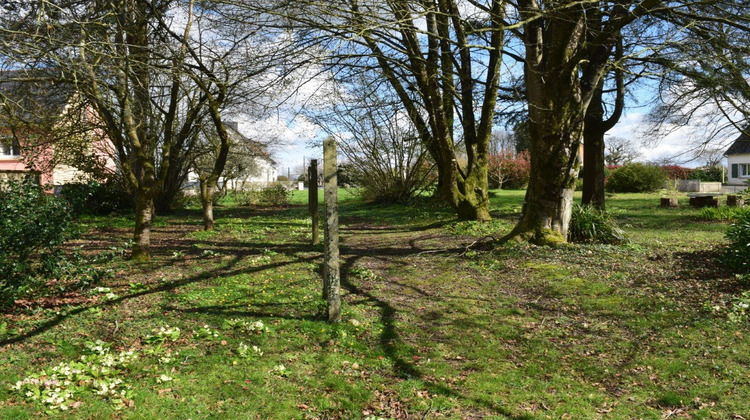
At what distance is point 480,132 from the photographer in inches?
507

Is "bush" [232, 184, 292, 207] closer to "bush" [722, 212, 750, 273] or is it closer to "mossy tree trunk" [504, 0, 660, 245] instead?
"mossy tree trunk" [504, 0, 660, 245]

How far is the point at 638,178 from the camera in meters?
24.5

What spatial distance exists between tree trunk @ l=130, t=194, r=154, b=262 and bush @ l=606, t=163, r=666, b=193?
23419 mm

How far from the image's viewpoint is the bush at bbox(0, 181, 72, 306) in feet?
16.8

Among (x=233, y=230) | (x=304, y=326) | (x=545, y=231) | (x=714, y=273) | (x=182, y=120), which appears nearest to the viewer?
(x=304, y=326)

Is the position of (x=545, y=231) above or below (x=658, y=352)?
above

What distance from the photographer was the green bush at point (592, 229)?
934 centimetres

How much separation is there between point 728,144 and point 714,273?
8020mm

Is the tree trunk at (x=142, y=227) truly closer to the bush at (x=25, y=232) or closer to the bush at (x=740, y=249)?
→ the bush at (x=25, y=232)

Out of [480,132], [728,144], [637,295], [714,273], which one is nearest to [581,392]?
[637,295]

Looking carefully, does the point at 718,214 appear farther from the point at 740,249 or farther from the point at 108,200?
the point at 108,200

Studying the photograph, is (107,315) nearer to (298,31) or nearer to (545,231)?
(298,31)

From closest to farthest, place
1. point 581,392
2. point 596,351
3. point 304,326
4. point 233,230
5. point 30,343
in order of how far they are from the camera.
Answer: point 581,392
point 30,343
point 596,351
point 304,326
point 233,230

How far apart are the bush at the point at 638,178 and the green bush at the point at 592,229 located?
1717 cm
